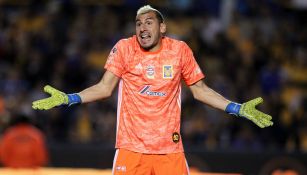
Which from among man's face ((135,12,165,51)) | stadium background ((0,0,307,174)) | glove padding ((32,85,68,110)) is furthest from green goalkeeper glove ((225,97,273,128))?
stadium background ((0,0,307,174))

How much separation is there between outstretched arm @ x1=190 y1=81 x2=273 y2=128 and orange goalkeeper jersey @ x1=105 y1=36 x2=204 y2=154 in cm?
25

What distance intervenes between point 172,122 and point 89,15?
977 centimetres

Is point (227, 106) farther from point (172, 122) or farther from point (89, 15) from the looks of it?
point (89, 15)

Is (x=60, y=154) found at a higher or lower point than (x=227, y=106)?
lower

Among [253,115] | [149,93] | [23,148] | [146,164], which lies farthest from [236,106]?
[23,148]

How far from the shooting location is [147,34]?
686cm

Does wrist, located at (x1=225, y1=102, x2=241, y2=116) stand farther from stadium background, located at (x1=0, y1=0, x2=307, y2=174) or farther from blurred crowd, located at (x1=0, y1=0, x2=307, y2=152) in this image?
blurred crowd, located at (x1=0, y1=0, x2=307, y2=152)

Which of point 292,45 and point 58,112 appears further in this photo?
point 292,45

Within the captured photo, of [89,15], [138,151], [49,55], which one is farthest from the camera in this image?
[89,15]

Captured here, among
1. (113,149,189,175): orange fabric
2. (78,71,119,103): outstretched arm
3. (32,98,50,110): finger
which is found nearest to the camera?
(32,98,50,110): finger

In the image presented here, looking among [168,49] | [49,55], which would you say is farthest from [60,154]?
[168,49]

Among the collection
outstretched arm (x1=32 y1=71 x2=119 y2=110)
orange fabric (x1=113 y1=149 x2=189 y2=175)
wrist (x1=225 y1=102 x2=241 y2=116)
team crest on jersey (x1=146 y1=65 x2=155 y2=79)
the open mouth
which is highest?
the open mouth

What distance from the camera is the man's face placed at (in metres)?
6.86

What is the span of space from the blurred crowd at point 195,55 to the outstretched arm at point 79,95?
21.0 ft
